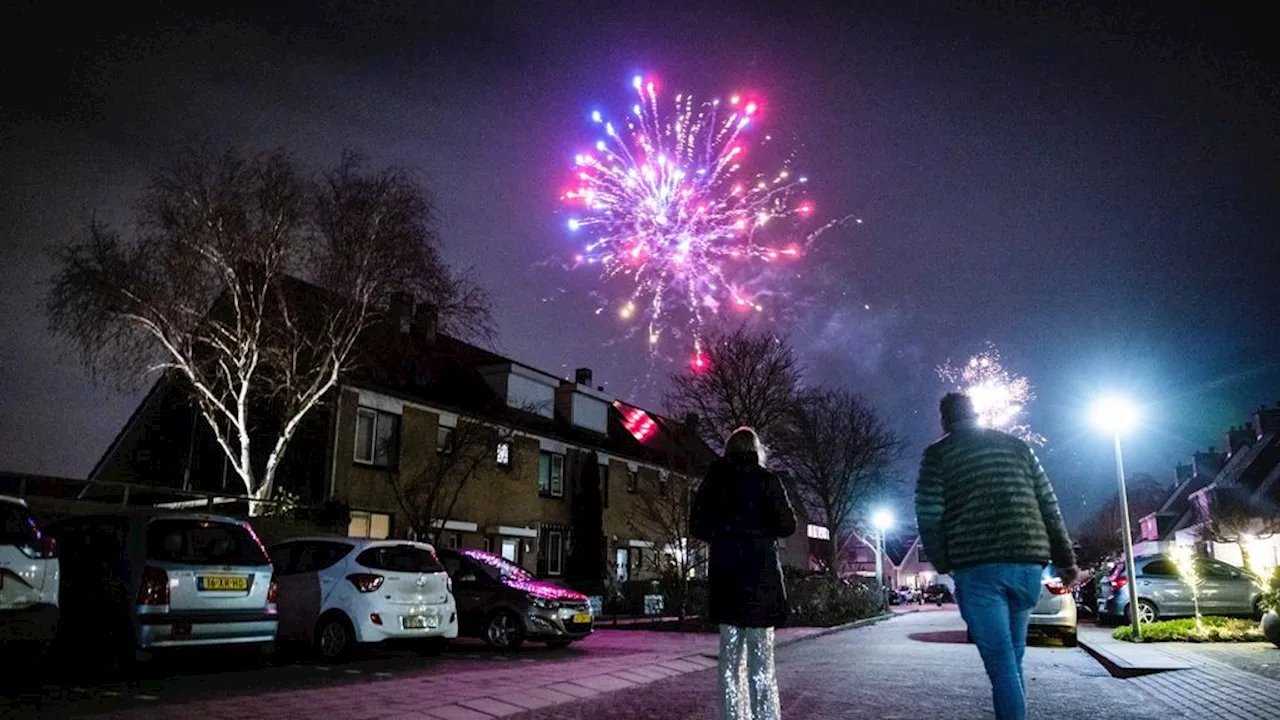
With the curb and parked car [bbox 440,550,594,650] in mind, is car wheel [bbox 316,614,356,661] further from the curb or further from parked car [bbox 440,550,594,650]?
the curb

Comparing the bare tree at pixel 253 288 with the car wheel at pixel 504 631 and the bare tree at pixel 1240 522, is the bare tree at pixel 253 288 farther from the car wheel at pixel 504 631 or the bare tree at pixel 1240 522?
the bare tree at pixel 1240 522

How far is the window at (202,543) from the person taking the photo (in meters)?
9.28

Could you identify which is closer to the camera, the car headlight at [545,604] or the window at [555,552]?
the car headlight at [545,604]

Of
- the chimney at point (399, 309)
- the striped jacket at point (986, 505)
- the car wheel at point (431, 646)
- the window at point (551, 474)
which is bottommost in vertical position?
the car wheel at point (431, 646)

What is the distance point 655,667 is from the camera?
11133 millimetres

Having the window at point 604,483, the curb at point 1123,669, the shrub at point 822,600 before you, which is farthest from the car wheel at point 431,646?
the window at point 604,483

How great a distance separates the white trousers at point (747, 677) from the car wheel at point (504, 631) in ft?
29.2

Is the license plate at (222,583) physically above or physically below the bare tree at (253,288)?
below

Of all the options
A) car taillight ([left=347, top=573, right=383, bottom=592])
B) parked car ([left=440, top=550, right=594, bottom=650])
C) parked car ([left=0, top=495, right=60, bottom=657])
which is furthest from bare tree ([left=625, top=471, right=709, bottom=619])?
parked car ([left=0, top=495, right=60, bottom=657])

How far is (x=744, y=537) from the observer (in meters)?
5.35

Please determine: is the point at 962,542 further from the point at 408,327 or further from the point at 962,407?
the point at 408,327

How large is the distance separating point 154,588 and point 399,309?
46.5ft

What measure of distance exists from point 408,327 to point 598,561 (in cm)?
1056

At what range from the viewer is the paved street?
7336mm
